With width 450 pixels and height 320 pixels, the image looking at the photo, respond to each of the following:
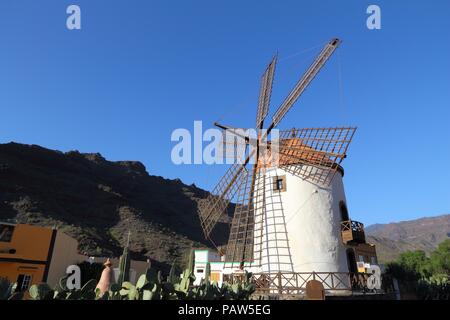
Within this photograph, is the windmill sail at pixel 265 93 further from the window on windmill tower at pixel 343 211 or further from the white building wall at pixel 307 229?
the window on windmill tower at pixel 343 211

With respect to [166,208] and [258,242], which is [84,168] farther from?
[258,242]

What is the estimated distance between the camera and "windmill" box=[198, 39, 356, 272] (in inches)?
567

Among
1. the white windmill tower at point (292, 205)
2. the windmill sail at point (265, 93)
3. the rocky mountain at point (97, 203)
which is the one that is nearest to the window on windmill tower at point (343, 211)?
the white windmill tower at point (292, 205)

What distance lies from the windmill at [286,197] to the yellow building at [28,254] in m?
11.1

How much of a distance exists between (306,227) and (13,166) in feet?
236

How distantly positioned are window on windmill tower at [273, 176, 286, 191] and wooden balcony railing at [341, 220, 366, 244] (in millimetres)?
3345

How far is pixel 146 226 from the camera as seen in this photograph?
65.4 meters

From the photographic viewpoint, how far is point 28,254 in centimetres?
1919

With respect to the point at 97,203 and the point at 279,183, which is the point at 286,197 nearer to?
the point at 279,183

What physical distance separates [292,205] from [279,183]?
4.63 feet

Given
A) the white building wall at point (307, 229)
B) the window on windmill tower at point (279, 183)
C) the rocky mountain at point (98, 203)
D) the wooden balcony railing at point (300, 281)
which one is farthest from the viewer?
→ the rocky mountain at point (98, 203)

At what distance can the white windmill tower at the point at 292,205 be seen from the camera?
1431cm
